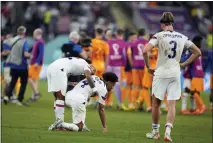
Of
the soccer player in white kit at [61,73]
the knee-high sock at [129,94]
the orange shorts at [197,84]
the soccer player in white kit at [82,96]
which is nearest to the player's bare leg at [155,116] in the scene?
the soccer player in white kit at [82,96]

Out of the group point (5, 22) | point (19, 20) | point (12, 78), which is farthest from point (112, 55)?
point (5, 22)

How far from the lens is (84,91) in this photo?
684 inches

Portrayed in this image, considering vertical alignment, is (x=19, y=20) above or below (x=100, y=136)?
above

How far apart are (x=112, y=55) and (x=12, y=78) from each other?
131 inches

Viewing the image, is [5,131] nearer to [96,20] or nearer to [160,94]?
[160,94]

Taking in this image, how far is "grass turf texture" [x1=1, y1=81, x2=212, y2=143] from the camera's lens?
15.9 meters

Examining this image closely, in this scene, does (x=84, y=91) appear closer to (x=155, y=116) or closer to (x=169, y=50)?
(x=155, y=116)

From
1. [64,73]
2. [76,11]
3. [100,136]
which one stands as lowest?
[100,136]

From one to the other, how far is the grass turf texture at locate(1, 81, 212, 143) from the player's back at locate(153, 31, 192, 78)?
140cm

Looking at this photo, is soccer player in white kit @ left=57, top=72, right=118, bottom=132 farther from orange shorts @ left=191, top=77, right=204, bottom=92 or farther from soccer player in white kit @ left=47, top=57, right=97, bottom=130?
orange shorts @ left=191, top=77, right=204, bottom=92

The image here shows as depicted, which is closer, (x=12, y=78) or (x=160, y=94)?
(x=160, y=94)

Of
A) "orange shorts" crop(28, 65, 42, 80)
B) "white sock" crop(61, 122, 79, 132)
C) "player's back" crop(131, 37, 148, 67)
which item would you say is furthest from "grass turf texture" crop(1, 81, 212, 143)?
"player's back" crop(131, 37, 148, 67)

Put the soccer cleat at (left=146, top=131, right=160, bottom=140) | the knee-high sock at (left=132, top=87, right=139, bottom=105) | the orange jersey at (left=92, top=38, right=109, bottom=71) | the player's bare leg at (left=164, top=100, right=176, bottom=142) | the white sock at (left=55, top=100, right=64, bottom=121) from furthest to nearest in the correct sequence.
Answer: the knee-high sock at (left=132, top=87, right=139, bottom=105) < the orange jersey at (left=92, top=38, right=109, bottom=71) < the white sock at (left=55, top=100, right=64, bottom=121) < the soccer cleat at (left=146, top=131, right=160, bottom=140) < the player's bare leg at (left=164, top=100, right=176, bottom=142)

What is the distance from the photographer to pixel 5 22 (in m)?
46.6
